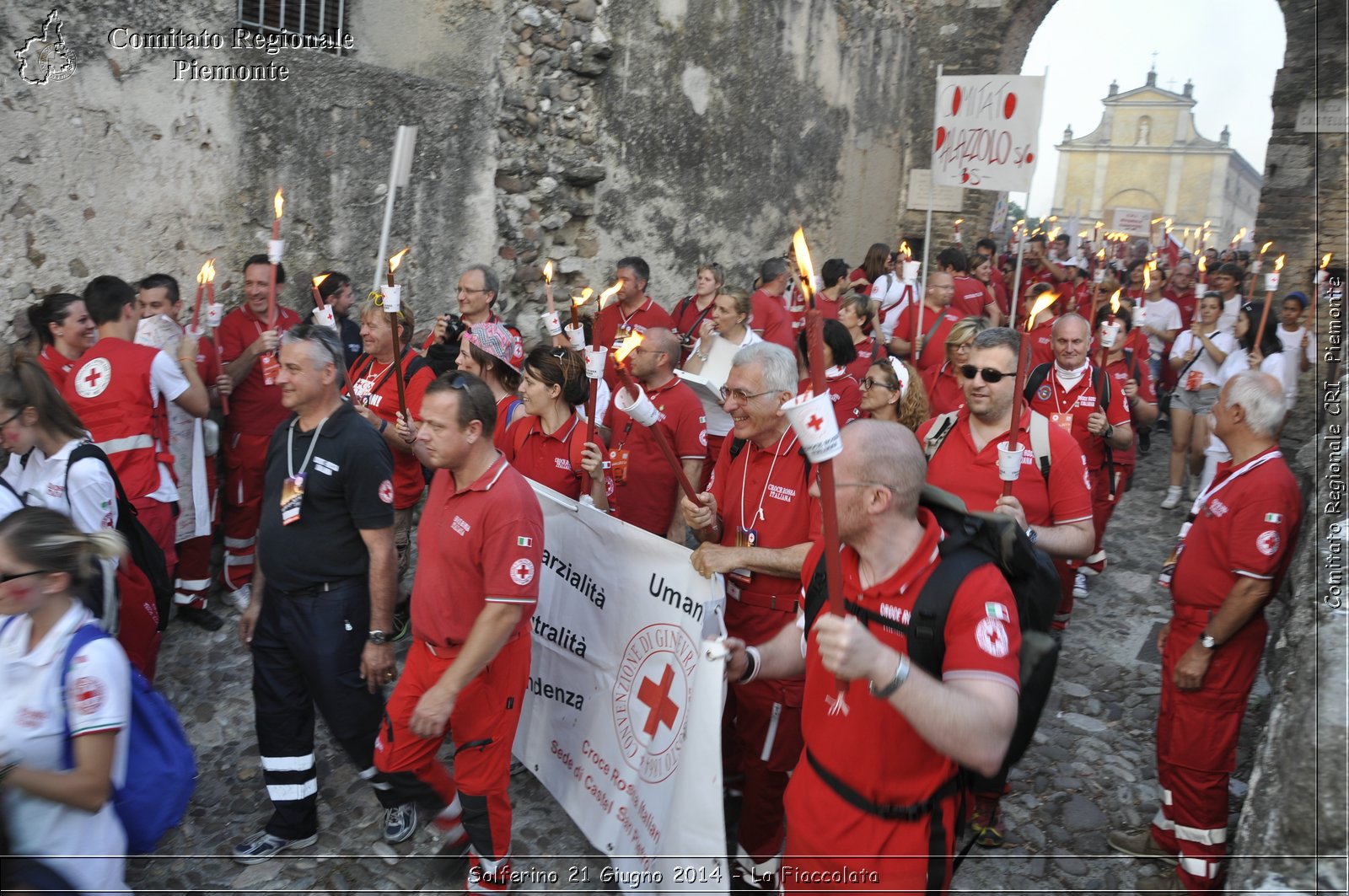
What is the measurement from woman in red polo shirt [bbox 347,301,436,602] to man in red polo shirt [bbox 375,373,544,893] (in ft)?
6.26

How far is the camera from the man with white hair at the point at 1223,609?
160 inches

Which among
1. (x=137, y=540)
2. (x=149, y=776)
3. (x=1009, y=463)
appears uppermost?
(x=1009, y=463)

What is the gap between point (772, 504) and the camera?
414 cm

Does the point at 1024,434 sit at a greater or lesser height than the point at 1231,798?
greater

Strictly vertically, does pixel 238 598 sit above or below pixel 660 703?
below

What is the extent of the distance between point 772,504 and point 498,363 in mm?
2265

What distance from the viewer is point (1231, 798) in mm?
4988

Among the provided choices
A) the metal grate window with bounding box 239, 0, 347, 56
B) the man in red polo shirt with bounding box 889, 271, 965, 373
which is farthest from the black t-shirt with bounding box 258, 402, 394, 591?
the man in red polo shirt with bounding box 889, 271, 965, 373

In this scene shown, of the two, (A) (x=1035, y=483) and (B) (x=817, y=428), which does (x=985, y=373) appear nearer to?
(A) (x=1035, y=483)

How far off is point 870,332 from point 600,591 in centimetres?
536

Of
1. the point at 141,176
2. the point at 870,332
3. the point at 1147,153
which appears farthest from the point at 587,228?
the point at 1147,153

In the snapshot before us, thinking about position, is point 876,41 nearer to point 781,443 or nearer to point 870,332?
point 870,332

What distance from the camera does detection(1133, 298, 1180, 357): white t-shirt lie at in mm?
12586

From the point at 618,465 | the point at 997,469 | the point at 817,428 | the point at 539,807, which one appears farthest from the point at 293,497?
the point at 997,469
